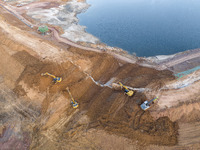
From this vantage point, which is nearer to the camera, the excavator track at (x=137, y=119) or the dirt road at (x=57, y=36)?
the excavator track at (x=137, y=119)

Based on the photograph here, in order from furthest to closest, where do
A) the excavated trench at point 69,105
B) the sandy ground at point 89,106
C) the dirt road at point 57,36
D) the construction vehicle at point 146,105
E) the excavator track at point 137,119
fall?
1. the dirt road at point 57,36
2. the construction vehicle at point 146,105
3. the excavator track at point 137,119
4. the excavated trench at point 69,105
5. the sandy ground at point 89,106

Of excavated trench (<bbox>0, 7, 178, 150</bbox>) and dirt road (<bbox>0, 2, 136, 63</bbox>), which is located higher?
dirt road (<bbox>0, 2, 136, 63</bbox>)

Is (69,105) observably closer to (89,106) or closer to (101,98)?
(89,106)

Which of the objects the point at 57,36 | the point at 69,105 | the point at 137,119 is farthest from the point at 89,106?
the point at 57,36

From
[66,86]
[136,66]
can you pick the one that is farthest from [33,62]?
[136,66]

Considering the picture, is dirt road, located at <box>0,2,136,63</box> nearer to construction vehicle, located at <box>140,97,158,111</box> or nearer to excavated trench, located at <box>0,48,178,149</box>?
excavated trench, located at <box>0,48,178,149</box>

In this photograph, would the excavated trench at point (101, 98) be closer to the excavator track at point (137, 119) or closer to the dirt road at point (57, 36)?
the excavator track at point (137, 119)

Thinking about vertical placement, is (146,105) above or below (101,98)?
above

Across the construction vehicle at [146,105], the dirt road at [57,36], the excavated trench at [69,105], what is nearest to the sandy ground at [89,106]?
the excavated trench at [69,105]

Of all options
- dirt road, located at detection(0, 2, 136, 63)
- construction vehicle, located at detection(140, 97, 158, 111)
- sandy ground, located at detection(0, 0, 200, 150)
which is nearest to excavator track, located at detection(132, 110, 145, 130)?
sandy ground, located at detection(0, 0, 200, 150)
